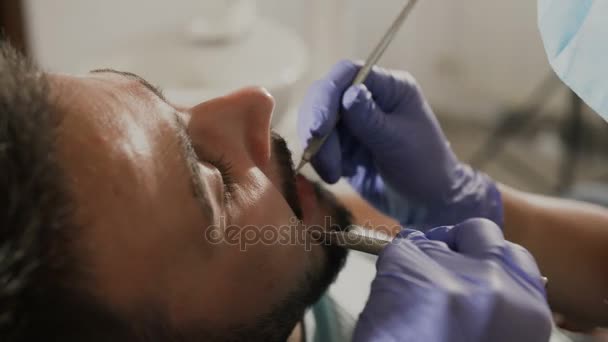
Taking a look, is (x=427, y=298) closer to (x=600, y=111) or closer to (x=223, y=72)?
(x=600, y=111)

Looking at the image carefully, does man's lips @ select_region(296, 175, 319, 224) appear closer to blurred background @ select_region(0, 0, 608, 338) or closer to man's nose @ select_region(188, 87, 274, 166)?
man's nose @ select_region(188, 87, 274, 166)

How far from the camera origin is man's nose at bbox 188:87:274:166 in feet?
2.46

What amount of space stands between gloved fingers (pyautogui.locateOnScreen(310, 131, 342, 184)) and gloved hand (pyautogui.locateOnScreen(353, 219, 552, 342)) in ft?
0.86

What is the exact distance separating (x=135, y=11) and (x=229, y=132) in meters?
1.30

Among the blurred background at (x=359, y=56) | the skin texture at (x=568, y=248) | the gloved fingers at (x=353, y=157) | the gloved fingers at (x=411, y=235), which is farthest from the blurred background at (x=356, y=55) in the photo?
the gloved fingers at (x=411, y=235)

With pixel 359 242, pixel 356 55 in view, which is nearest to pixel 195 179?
pixel 359 242

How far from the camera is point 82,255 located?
589 mm

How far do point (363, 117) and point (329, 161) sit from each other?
91 millimetres

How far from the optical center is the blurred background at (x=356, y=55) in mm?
1612

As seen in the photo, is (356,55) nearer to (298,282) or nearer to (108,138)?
(298,282)

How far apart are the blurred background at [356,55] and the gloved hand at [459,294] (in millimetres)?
651

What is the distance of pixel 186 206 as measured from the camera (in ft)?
2.14

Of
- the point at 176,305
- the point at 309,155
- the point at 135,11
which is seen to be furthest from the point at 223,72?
the point at 176,305

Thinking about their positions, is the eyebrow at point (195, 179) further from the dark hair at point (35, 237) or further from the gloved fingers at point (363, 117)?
the gloved fingers at point (363, 117)
